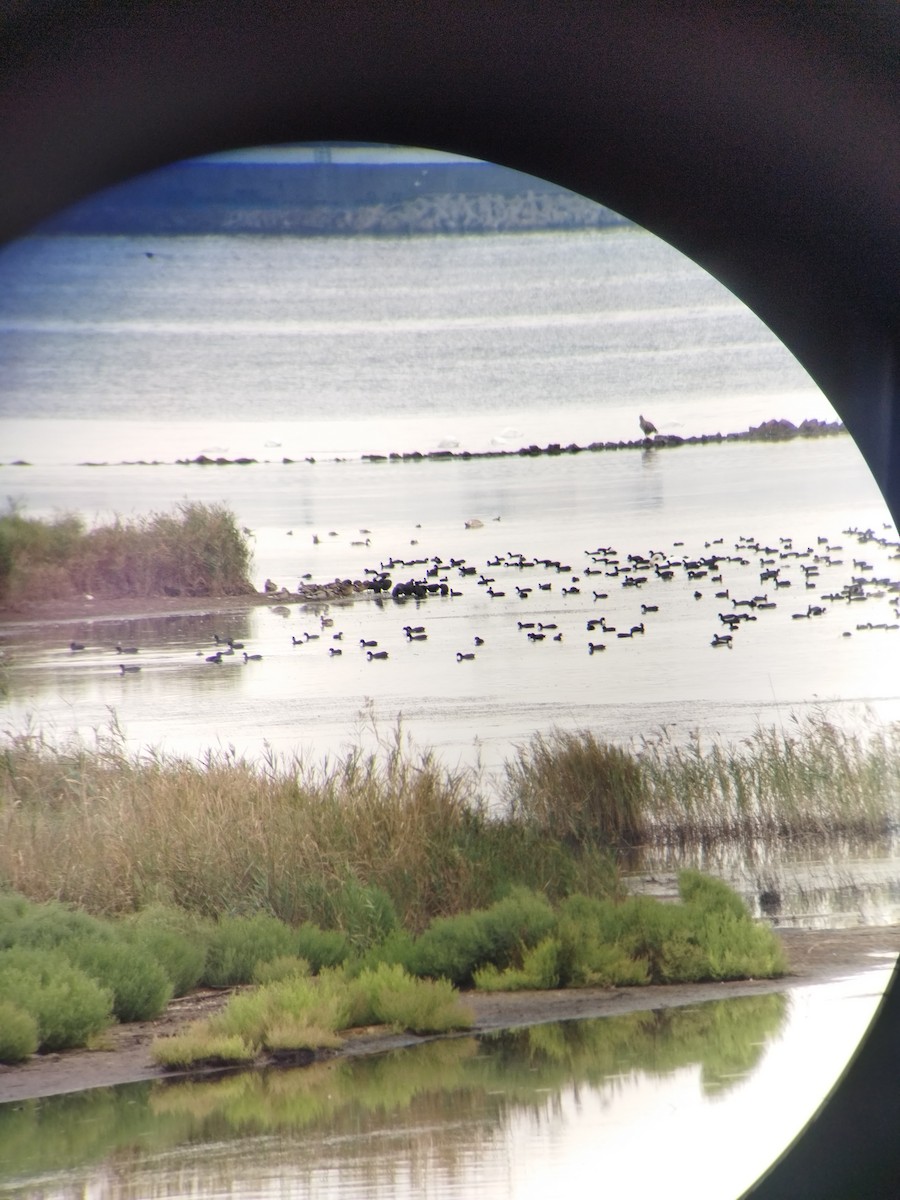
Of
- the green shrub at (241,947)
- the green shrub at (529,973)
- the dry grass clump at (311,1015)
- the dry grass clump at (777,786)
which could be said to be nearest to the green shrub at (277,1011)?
the dry grass clump at (311,1015)

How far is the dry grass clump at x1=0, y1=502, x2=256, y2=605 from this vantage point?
12.0 feet

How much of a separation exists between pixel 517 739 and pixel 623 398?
3.77ft

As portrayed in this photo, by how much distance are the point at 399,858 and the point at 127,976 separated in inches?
33.9

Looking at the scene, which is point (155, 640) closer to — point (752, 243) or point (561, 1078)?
point (561, 1078)

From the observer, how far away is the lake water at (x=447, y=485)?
359 cm

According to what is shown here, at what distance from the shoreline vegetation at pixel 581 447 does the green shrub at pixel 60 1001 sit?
1.53 meters

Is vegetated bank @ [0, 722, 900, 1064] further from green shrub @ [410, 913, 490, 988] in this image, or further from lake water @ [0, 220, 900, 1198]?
lake water @ [0, 220, 900, 1198]

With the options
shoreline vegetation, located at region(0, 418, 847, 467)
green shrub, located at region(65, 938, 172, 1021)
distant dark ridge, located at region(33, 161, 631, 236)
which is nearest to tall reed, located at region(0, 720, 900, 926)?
green shrub, located at region(65, 938, 172, 1021)

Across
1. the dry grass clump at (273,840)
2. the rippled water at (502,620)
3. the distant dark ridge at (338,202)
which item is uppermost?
the distant dark ridge at (338,202)

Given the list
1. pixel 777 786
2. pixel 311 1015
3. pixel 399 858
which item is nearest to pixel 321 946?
pixel 311 1015

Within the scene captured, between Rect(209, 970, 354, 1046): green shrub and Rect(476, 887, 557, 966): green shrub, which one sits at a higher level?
Rect(476, 887, 557, 966): green shrub

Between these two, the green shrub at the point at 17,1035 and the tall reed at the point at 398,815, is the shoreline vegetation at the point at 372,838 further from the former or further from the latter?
the green shrub at the point at 17,1035

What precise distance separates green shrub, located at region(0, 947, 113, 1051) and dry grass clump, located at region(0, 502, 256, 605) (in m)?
1.16

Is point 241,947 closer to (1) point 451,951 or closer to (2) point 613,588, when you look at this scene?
(1) point 451,951
